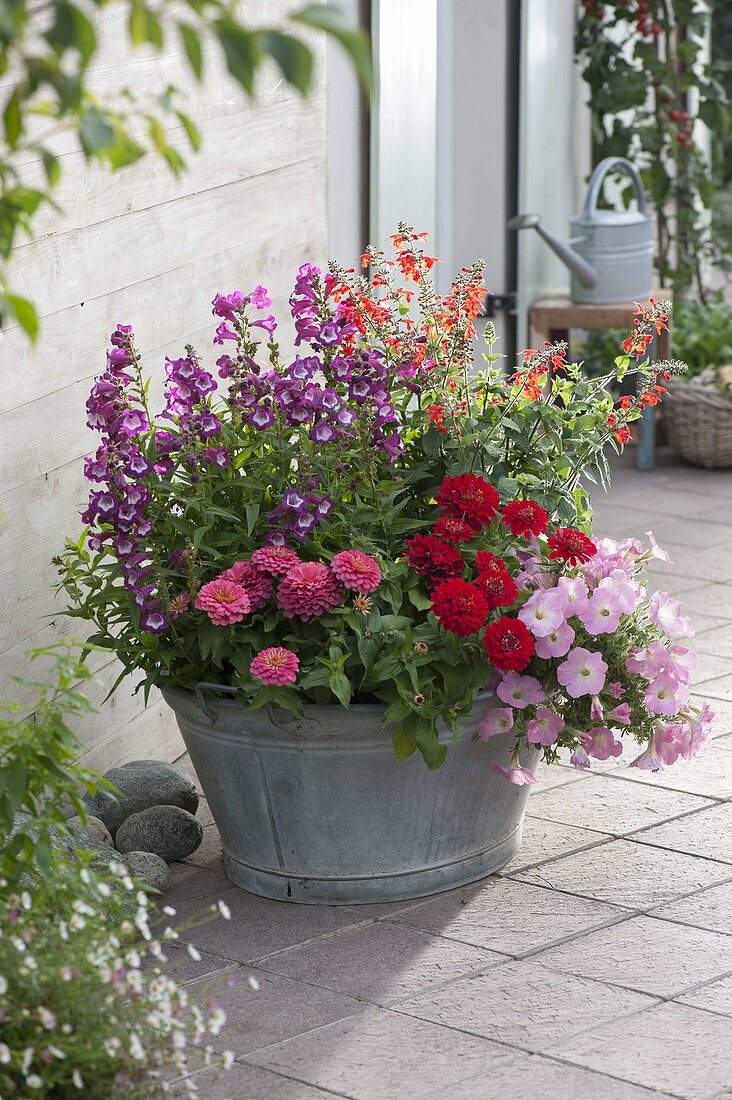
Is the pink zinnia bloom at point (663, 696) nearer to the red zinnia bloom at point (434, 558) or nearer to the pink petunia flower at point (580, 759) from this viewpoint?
the pink petunia flower at point (580, 759)

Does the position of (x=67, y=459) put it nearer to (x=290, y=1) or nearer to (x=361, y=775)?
(x=361, y=775)

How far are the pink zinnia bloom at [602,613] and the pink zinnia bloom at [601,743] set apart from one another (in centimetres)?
19

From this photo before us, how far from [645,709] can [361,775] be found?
0.52 meters

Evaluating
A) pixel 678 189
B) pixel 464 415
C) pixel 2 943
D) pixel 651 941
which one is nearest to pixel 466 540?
pixel 464 415

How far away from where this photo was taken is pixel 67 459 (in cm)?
306

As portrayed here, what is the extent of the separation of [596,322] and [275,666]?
4.01 meters

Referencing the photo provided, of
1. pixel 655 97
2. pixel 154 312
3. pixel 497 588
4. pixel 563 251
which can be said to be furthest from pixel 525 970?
pixel 655 97

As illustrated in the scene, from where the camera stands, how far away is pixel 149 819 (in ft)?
9.80

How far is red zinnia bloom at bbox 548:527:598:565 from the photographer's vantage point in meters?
2.66

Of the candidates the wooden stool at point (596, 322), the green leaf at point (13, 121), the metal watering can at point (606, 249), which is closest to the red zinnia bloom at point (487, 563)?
the green leaf at point (13, 121)

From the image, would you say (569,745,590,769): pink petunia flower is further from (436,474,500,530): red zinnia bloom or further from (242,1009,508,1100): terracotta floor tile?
(242,1009,508,1100): terracotta floor tile

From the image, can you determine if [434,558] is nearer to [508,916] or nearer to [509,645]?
[509,645]

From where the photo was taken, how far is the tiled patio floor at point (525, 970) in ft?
7.33

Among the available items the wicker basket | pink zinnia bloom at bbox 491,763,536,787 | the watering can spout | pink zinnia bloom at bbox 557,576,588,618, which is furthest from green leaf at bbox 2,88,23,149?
the wicker basket
